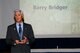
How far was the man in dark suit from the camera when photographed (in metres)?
4.04

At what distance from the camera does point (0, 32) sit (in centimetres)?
638

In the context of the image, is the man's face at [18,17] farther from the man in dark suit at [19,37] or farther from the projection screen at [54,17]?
the projection screen at [54,17]

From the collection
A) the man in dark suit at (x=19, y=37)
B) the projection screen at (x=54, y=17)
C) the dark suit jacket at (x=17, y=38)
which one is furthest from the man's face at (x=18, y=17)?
the projection screen at (x=54, y=17)

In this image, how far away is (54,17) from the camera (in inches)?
258

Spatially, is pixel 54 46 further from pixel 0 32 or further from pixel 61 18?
pixel 0 32

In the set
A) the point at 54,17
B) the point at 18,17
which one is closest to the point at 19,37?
the point at 18,17

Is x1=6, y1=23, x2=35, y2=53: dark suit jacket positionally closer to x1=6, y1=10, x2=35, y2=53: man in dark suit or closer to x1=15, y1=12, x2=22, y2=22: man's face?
x1=6, y1=10, x2=35, y2=53: man in dark suit

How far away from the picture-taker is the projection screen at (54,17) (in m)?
6.49

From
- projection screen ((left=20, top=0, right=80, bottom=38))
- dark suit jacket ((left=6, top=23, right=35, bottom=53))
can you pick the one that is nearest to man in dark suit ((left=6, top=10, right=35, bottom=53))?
dark suit jacket ((left=6, top=23, right=35, bottom=53))

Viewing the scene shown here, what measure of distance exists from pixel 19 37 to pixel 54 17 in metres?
2.63

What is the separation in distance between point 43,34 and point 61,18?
613 mm

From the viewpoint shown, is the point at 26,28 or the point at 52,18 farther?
the point at 52,18

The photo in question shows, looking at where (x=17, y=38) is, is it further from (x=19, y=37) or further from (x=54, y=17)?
(x=54, y=17)

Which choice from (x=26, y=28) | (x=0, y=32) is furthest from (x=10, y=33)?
(x=0, y=32)
